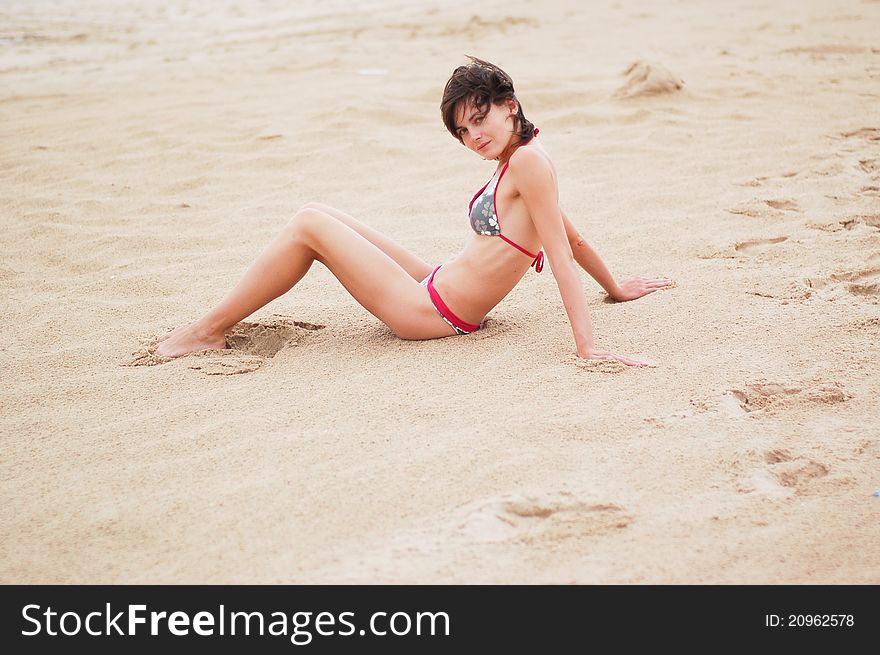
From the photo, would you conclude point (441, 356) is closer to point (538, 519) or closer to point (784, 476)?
point (538, 519)

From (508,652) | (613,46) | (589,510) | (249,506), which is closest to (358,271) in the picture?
(249,506)

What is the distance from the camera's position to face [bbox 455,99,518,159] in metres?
3.25

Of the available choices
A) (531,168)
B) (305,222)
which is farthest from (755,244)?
(305,222)

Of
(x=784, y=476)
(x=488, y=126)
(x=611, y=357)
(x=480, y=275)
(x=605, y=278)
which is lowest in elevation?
(x=784, y=476)

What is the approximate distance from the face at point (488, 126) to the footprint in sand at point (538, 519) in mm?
1423

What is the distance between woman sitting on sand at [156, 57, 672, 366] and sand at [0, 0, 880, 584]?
138 millimetres

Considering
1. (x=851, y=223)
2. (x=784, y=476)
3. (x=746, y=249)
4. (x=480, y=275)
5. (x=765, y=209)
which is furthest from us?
(x=765, y=209)

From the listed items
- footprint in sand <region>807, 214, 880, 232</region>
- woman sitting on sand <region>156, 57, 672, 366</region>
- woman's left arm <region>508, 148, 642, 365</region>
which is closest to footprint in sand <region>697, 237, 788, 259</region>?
footprint in sand <region>807, 214, 880, 232</region>

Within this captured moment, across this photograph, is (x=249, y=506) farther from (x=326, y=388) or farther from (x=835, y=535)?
(x=835, y=535)

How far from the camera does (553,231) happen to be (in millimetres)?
3252

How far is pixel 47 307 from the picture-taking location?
4.06m

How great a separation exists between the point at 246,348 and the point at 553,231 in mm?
1368

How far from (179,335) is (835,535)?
251 cm

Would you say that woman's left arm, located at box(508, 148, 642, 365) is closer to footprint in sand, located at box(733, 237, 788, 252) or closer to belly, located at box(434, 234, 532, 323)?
belly, located at box(434, 234, 532, 323)
